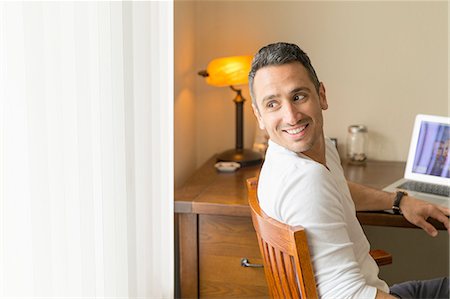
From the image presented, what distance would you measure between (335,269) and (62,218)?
566mm

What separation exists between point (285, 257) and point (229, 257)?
638 millimetres

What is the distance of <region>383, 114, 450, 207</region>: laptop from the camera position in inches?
79.5

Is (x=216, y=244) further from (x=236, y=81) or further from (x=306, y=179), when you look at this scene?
(x=306, y=179)

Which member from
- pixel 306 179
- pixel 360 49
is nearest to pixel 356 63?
pixel 360 49

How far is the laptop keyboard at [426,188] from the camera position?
1974mm

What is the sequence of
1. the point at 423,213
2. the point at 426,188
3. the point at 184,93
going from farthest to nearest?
the point at 184,93 → the point at 426,188 → the point at 423,213

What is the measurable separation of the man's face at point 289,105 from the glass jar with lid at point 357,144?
98cm

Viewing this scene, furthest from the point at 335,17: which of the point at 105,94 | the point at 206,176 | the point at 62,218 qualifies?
the point at 62,218

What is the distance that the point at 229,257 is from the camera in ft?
6.40

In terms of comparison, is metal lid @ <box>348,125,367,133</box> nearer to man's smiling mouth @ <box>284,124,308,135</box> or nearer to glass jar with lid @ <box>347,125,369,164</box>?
glass jar with lid @ <box>347,125,369,164</box>

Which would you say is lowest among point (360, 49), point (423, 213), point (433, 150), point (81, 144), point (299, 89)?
point (423, 213)

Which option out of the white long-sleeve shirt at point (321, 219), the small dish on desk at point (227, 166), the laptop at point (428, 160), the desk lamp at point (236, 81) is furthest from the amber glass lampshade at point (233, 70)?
the white long-sleeve shirt at point (321, 219)

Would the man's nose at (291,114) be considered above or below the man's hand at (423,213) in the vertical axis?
above

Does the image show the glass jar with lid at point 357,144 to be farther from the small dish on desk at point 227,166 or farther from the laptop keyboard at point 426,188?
the small dish on desk at point 227,166
